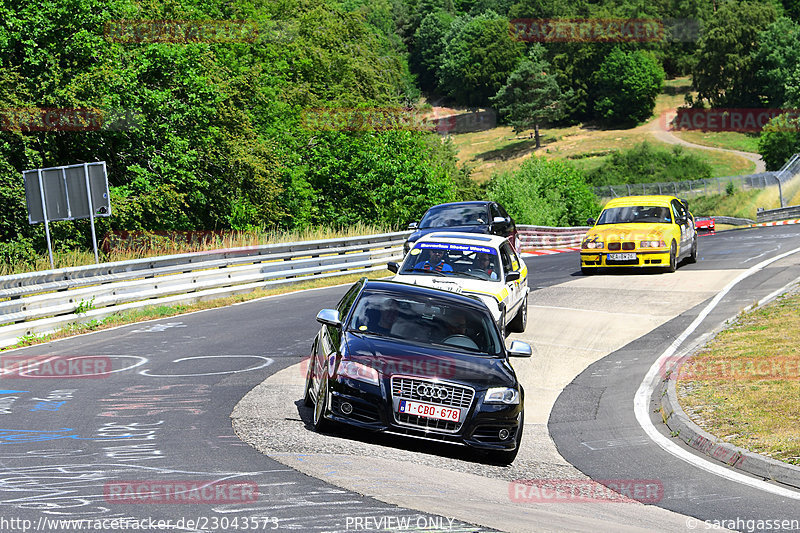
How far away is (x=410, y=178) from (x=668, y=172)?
2764 inches

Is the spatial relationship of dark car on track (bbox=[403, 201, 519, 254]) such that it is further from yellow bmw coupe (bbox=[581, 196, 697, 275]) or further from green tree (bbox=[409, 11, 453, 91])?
green tree (bbox=[409, 11, 453, 91])

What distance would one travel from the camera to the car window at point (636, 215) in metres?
23.2

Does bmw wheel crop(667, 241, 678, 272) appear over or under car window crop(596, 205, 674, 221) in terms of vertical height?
under

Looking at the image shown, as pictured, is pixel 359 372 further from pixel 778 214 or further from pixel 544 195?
pixel 544 195

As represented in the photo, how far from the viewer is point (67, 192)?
19719 millimetres

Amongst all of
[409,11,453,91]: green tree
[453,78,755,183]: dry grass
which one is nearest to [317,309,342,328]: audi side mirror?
[453,78,755,183]: dry grass

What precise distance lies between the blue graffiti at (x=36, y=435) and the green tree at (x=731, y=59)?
139382 mm

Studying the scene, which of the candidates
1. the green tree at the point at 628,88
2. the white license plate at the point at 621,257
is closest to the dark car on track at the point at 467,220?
the white license plate at the point at 621,257

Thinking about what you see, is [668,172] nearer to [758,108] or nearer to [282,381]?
[758,108]

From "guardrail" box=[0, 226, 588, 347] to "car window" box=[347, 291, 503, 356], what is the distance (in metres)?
8.03
